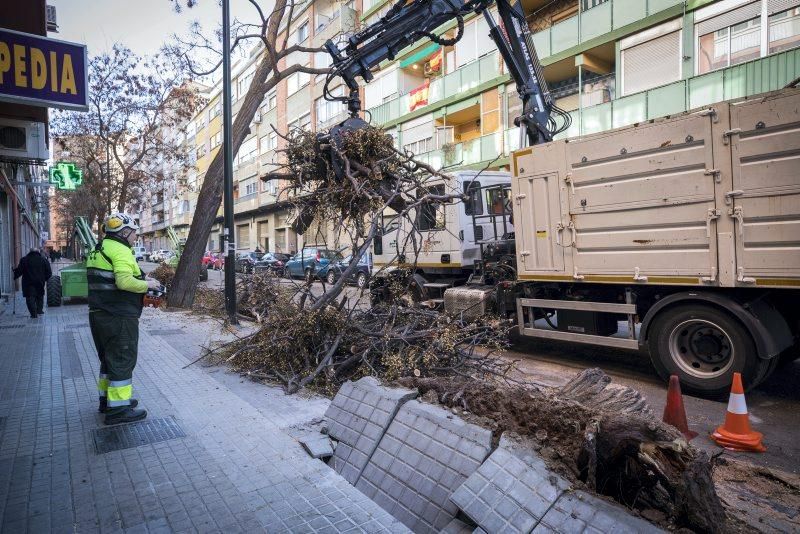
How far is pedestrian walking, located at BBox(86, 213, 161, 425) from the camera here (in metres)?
4.34

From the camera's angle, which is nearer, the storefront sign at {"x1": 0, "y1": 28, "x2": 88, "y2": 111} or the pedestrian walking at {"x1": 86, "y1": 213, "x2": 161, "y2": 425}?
the pedestrian walking at {"x1": 86, "y1": 213, "x2": 161, "y2": 425}

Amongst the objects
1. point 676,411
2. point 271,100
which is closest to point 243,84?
point 271,100

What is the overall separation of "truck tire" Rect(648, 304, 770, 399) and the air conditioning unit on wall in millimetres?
10929

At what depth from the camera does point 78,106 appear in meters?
5.79

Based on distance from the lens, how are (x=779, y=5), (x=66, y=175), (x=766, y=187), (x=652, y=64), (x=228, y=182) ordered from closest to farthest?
(x=766, y=187) → (x=228, y=182) → (x=779, y=5) → (x=66, y=175) → (x=652, y=64)

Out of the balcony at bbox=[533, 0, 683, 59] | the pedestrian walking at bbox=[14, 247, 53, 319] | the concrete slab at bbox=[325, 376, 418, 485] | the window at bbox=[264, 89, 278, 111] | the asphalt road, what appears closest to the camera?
the concrete slab at bbox=[325, 376, 418, 485]

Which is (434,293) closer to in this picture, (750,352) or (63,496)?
(750,352)

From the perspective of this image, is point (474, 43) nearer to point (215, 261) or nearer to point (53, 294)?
point (53, 294)

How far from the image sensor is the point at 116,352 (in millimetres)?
4363

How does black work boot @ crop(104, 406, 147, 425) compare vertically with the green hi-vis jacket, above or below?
below

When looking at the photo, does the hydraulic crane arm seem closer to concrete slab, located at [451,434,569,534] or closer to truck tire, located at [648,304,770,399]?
truck tire, located at [648,304,770,399]

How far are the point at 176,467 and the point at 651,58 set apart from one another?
16.8 m

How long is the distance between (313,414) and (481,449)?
6.88 feet

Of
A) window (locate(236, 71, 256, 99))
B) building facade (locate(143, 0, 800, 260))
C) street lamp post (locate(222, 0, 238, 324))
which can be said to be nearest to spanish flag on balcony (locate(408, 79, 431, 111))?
building facade (locate(143, 0, 800, 260))
